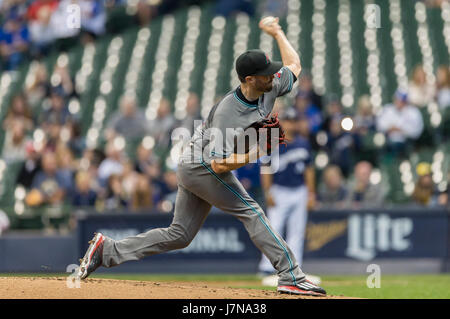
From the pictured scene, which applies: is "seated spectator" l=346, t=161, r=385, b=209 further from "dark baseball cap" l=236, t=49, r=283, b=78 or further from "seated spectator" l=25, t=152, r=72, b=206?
"dark baseball cap" l=236, t=49, r=283, b=78

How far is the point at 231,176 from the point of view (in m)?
6.46

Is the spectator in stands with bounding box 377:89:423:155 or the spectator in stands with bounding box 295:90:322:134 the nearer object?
the spectator in stands with bounding box 295:90:322:134

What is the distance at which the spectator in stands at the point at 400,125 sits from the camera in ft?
44.1

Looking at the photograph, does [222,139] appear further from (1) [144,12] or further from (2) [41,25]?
(1) [144,12]

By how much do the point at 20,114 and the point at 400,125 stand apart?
6.79 meters

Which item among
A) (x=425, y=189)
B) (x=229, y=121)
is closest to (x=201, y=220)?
(x=229, y=121)

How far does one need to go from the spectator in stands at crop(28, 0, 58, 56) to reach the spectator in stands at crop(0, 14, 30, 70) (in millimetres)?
182

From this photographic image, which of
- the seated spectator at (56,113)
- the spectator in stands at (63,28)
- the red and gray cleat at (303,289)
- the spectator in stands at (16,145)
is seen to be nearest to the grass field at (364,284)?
the red and gray cleat at (303,289)

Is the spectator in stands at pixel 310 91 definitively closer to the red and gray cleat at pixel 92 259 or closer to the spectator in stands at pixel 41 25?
the spectator in stands at pixel 41 25

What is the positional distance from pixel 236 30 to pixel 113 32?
2.89 m

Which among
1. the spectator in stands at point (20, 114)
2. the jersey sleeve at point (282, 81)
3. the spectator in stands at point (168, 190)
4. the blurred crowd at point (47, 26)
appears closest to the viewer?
the jersey sleeve at point (282, 81)

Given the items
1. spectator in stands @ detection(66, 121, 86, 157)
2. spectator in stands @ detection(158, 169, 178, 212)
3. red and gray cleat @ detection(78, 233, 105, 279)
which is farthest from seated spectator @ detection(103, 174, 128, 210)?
red and gray cleat @ detection(78, 233, 105, 279)

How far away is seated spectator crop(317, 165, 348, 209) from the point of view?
12328 millimetres

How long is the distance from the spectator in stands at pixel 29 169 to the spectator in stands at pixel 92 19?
204 inches
